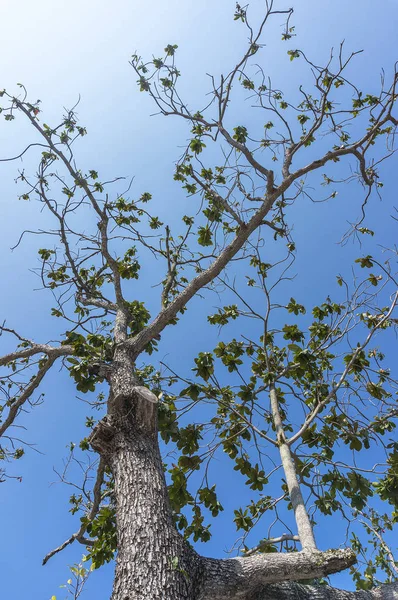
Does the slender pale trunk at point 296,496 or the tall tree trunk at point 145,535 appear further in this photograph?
the slender pale trunk at point 296,496

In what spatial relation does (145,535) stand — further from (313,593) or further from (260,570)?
(313,593)

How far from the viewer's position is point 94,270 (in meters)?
6.37

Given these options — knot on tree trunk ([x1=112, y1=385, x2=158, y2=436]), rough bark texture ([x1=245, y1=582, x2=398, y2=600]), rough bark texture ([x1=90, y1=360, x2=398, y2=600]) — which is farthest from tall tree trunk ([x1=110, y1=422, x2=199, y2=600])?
rough bark texture ([x1=245, y1=582, x2=398, y2=600])

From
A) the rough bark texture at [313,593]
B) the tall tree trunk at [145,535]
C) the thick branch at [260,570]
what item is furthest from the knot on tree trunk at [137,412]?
the rough bark texture at [313,593]

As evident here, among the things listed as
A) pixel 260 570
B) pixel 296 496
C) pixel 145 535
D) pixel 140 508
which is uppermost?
pixel 296 496

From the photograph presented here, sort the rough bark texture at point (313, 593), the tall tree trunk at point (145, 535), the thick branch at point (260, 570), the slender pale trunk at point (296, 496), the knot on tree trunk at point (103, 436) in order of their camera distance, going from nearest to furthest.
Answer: the tall tree trunk at point (145, 535), the thick branch at point (260, 570), the rough bark texture at point (313, 593), the slender pale trunk at point (296, 496), the knot on tree trunk at point (103, 436)

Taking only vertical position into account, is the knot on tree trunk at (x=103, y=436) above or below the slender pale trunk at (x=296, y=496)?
above

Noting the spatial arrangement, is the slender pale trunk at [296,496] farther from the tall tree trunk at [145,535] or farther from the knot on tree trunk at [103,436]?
the knot on tree trunk at [103,436]

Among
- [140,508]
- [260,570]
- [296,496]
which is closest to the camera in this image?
[260,570]

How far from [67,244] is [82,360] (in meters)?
2.19

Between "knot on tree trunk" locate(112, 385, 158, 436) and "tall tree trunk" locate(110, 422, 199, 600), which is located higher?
"knot on tree trunk" locate(112, 385, 158, 436)

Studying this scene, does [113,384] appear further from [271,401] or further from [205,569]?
Result: [271,401]

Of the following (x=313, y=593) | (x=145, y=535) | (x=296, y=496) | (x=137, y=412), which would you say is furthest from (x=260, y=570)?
(x=137, y=412)

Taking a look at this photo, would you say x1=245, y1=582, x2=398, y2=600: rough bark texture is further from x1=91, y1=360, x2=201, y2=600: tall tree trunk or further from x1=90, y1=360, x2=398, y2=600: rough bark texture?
x1=91, y1=360, x2=201, y2=600: tall tree trunk
